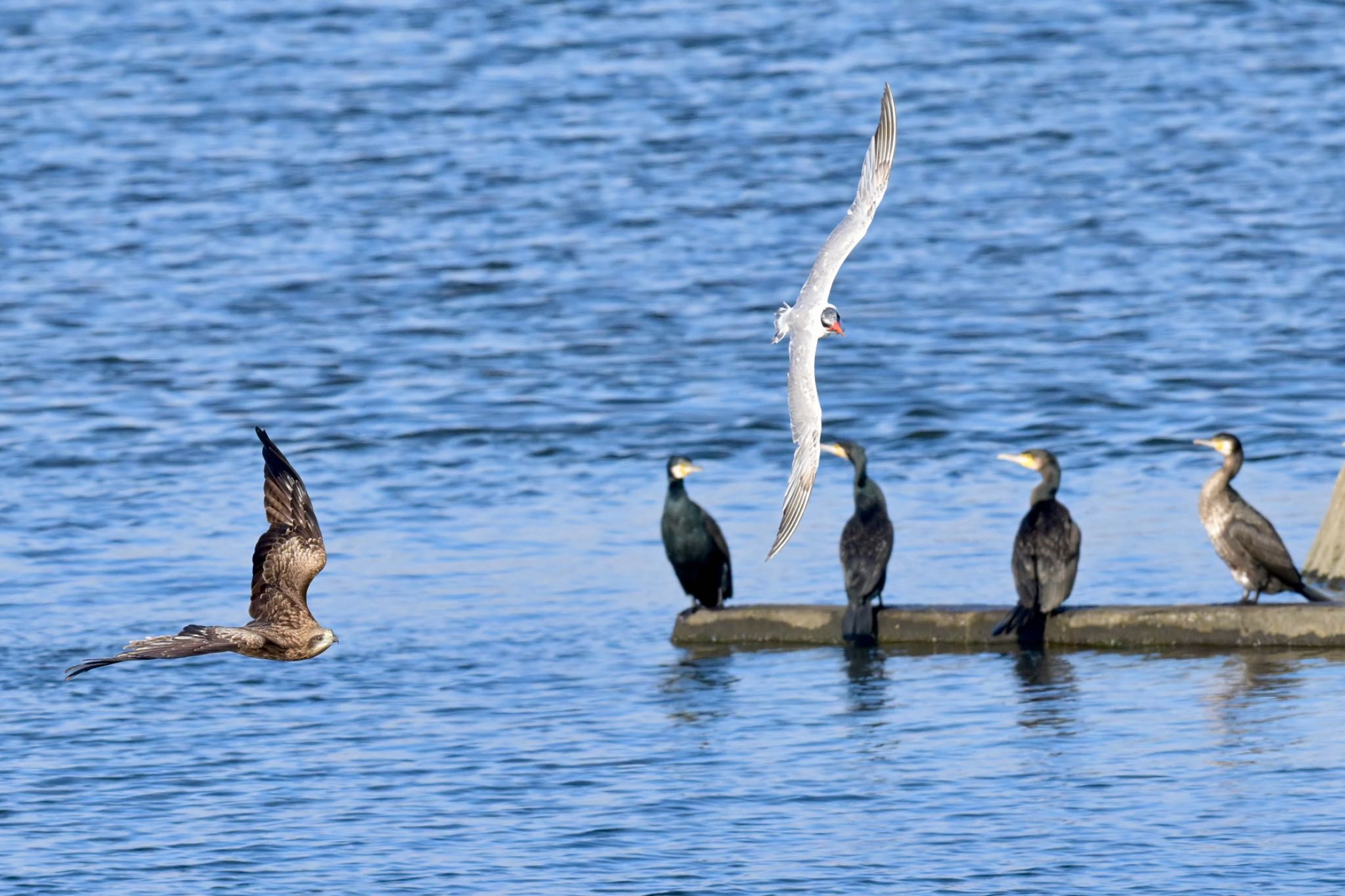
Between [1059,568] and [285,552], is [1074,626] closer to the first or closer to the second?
[1059,568]

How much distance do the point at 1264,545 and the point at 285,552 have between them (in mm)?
7138

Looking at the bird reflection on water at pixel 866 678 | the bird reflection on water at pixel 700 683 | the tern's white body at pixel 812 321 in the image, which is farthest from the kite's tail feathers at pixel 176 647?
the bird reflection on water at pixel 866 678

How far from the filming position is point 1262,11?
5572cm

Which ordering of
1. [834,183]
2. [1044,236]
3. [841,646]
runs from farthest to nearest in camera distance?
1. [834,183]
2. [1044,236]
3. [841,646]

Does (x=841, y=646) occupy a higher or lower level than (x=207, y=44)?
lower

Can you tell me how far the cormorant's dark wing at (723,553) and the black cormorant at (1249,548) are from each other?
2.96 metres

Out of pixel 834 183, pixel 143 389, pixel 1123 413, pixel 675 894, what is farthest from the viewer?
pixel 834 183

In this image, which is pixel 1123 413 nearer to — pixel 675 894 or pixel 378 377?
pixel 378 377

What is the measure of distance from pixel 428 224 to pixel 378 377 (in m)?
10.4

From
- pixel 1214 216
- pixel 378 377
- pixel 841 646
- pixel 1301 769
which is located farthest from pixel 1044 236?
pixel 1301 769

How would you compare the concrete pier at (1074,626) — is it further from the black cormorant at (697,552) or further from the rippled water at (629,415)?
the black cormorant at (697,552)

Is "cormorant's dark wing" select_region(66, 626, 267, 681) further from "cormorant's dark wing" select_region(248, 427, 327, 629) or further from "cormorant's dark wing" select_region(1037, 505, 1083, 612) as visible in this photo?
"cormorant's dark wing" select_region(1037, 505, 1083, 612)

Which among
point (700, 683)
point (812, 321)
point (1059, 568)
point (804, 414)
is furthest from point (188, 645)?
point (1059, 568)

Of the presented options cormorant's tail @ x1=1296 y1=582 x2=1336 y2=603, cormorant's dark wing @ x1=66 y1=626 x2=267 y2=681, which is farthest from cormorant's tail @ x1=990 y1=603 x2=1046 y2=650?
cormorant's dark wing @ x1=66 y1=626 x2=267 y2=681
